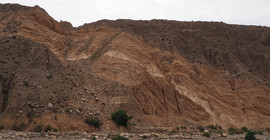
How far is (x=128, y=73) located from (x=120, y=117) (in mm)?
6904

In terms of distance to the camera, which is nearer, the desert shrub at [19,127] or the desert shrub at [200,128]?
the desert shrub at [19,127]

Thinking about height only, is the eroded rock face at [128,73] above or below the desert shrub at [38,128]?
above

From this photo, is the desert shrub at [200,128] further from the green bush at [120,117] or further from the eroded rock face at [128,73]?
the green bush at [120,117]

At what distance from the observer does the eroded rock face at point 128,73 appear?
2175 cm

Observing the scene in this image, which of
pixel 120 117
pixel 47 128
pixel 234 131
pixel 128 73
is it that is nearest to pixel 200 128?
pixel 234 131

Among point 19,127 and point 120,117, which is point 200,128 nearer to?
point 120,117

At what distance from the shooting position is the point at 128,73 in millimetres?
27953

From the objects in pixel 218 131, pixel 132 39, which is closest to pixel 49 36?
pixel 132 39

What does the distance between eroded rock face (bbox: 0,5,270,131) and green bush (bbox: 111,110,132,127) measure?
0.64 meters

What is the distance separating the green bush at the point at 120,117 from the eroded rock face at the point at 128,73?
643 millimetres

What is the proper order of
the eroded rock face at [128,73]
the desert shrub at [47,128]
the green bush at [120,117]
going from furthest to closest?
the green bush at [120,117] < the eroded rock face at [128,73] < the desert shrub at [47,128]

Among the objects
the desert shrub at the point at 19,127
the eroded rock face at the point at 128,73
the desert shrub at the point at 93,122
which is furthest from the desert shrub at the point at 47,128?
the desert shrub at the point at 93,122

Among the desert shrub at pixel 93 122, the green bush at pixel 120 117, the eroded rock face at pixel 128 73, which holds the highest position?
the eroded rock face at pixel 128 73

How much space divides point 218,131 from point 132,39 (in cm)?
1552
